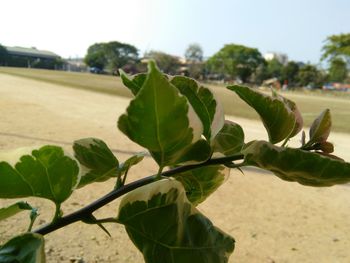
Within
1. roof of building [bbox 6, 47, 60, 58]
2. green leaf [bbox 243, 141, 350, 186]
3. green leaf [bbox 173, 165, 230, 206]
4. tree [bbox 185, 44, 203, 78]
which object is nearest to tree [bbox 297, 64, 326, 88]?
tree [bbox 185, 44, 203, 78]

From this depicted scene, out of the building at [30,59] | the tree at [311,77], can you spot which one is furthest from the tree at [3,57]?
the tree at [311,77]

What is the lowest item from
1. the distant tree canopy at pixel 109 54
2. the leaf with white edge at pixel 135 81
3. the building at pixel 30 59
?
the building at pixel 30 59

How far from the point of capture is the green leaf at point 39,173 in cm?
27

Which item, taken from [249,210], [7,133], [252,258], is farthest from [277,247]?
[7,133]

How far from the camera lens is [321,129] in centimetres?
34

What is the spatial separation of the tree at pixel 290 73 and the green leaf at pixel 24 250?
36475mm

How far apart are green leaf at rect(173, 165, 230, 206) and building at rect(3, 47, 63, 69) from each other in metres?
43.3

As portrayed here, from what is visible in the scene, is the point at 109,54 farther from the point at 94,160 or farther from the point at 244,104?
the point at 94,160

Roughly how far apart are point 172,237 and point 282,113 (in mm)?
129

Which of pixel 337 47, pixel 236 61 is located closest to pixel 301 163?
pixel 337 47

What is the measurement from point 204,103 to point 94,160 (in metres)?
0.10

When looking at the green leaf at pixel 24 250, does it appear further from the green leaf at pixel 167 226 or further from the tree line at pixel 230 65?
→ the tree line at pixel 230 65

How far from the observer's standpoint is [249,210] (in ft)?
7.37

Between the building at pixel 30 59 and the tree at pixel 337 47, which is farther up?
the tree at pixel 337 47
